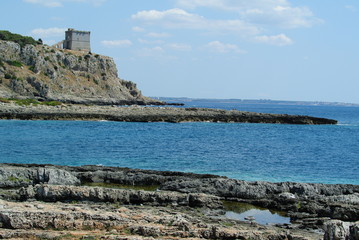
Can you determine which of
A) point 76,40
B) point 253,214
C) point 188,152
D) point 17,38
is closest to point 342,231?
point 253,214

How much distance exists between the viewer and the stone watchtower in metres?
130

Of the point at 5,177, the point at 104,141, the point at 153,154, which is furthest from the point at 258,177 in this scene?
the point at 104,141

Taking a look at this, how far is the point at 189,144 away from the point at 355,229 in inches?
1369

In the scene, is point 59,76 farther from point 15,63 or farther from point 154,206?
point 154,206

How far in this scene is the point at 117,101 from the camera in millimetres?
118188

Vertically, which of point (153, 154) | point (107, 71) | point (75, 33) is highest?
point (75, 33)

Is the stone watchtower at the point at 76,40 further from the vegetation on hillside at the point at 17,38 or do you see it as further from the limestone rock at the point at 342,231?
the limestone rock at the point at 342,231

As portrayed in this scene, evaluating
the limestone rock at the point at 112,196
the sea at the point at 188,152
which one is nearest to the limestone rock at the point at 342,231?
the limestone rock at the point at 112,196

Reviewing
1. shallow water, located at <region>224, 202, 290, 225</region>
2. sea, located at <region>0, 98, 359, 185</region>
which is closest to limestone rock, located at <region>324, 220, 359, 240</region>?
shallow water, located at <region>224, 202, 290, 225</region>

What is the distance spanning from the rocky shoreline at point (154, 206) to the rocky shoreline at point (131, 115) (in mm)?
44342

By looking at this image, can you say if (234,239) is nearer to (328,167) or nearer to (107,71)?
(328,167)

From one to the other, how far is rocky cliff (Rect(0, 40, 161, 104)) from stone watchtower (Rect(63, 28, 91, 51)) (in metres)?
6.09

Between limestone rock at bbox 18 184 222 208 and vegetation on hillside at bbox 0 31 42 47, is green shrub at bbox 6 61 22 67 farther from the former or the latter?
limestone rock at bbox 18 184 222 208

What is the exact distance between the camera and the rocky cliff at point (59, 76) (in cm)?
9981
